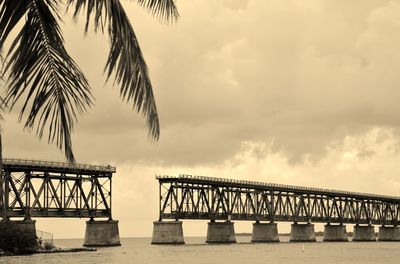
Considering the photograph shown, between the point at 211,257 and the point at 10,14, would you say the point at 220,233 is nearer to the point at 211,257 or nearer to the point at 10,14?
the point at 211,257

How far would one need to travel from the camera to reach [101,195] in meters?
136

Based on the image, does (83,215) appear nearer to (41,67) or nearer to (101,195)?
(101,195)

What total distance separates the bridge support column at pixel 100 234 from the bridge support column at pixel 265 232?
2105 inches

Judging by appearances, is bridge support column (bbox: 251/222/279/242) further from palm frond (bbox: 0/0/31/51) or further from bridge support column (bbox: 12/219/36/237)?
palm frond (bbox: 0/0/31/51)

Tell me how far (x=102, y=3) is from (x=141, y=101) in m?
1.24

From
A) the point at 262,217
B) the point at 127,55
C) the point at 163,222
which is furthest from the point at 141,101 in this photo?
the point at 262,217

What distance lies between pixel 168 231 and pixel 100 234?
20.5m

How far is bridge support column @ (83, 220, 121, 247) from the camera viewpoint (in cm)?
13325

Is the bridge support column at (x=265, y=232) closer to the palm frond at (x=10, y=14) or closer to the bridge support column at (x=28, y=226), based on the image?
the bridge support column at (x=28, y=226)

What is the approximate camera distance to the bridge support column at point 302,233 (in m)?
194

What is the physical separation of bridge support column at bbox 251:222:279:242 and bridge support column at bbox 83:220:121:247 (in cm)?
5346

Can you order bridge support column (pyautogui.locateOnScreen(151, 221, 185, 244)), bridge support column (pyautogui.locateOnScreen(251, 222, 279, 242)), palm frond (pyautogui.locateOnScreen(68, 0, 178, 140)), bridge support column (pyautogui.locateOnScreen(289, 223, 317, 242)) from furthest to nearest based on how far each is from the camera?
bridge support column (pyautogui.locateOnScreen(289, 223, 317, 242)) < bridge support column (pyautogui.locateOnScreen(251, 222, 279, 242)) < bridge support column (pyautogui.locateOnScreen(151, 221, 185, 244)) < palm frond (pyautogui.locateOnScreen(68, 0, 178, 140))

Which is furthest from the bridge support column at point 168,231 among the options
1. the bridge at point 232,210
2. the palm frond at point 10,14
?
the palm frond at point 10,14

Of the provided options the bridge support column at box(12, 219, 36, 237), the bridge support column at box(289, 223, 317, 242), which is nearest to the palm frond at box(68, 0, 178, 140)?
the bridge support column at box(12, 219, 36, 237)
